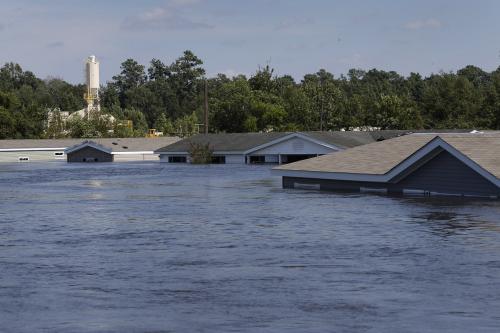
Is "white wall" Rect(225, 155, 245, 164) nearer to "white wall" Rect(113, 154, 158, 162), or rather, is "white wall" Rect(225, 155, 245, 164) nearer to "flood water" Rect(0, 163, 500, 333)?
"white wall" Rect(113, 154, 158, 162)

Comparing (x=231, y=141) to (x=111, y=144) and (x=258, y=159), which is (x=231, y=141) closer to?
(x=258, y=159)

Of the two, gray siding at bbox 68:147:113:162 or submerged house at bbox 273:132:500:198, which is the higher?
gray siding at bbox 68:147:113:162

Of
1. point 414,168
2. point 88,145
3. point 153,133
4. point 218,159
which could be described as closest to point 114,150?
point 88,145

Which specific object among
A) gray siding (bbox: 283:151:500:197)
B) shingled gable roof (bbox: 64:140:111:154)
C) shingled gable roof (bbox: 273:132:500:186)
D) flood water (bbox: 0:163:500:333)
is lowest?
flood water (bbox: 0:163:500:333)

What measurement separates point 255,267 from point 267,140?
3421 inches

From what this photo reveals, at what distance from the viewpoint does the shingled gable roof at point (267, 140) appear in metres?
101

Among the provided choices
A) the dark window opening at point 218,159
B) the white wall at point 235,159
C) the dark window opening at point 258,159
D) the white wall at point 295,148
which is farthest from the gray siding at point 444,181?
the dark window opening at point 218,159

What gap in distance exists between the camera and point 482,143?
43250mm

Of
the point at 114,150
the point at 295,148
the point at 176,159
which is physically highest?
the point at 114,150

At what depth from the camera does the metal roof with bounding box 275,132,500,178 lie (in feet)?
137

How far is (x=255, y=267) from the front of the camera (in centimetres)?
2205

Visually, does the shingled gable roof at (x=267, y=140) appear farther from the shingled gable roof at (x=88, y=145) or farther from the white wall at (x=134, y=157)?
the white wall at (x=134, y=157)

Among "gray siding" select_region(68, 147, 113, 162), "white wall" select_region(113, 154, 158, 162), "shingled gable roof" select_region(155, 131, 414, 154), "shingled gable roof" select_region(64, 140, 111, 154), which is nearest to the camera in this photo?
"shingled gable roof" select_region(155, 131, 414, 154)

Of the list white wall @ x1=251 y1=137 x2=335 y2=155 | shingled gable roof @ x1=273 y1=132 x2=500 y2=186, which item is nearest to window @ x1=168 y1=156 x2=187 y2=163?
white wall @ x1=251 y1=137 x2=335 y2=155
